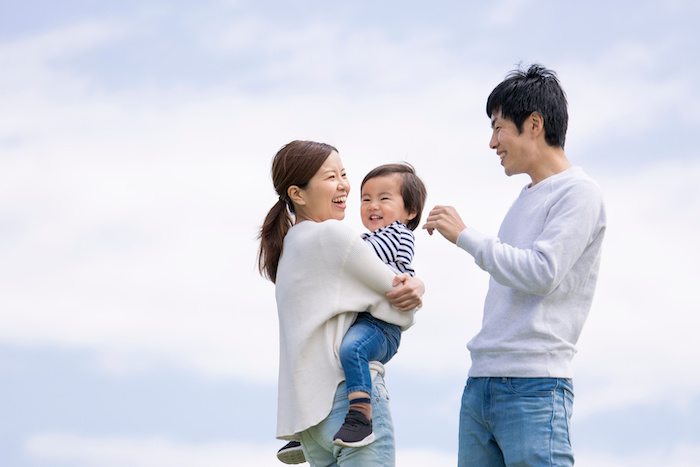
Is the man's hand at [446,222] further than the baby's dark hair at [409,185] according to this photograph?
No

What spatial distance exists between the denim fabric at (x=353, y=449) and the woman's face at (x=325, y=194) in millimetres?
911

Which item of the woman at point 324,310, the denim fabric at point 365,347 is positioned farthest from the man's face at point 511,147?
the denim fabric at point 365,347

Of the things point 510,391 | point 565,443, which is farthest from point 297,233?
point 565,443

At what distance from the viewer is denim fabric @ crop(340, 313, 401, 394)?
151 inches

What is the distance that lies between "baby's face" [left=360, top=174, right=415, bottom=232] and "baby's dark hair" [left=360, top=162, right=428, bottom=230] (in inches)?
1.0

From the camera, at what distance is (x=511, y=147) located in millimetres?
4160

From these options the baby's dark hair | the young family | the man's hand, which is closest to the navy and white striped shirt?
the young family

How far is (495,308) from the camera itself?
4105mm

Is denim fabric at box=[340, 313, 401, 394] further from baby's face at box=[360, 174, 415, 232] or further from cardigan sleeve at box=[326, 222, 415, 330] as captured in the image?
baby's face at box=[360, 174, 415, 232]

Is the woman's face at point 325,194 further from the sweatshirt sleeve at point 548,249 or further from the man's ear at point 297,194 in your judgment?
the sweatshirt sleeve at point 548,249

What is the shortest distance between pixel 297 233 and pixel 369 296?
51 cm

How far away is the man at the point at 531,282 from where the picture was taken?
383 centimetres

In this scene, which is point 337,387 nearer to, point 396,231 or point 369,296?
point 369,296

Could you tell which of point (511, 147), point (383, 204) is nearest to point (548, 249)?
point (511, 147)
